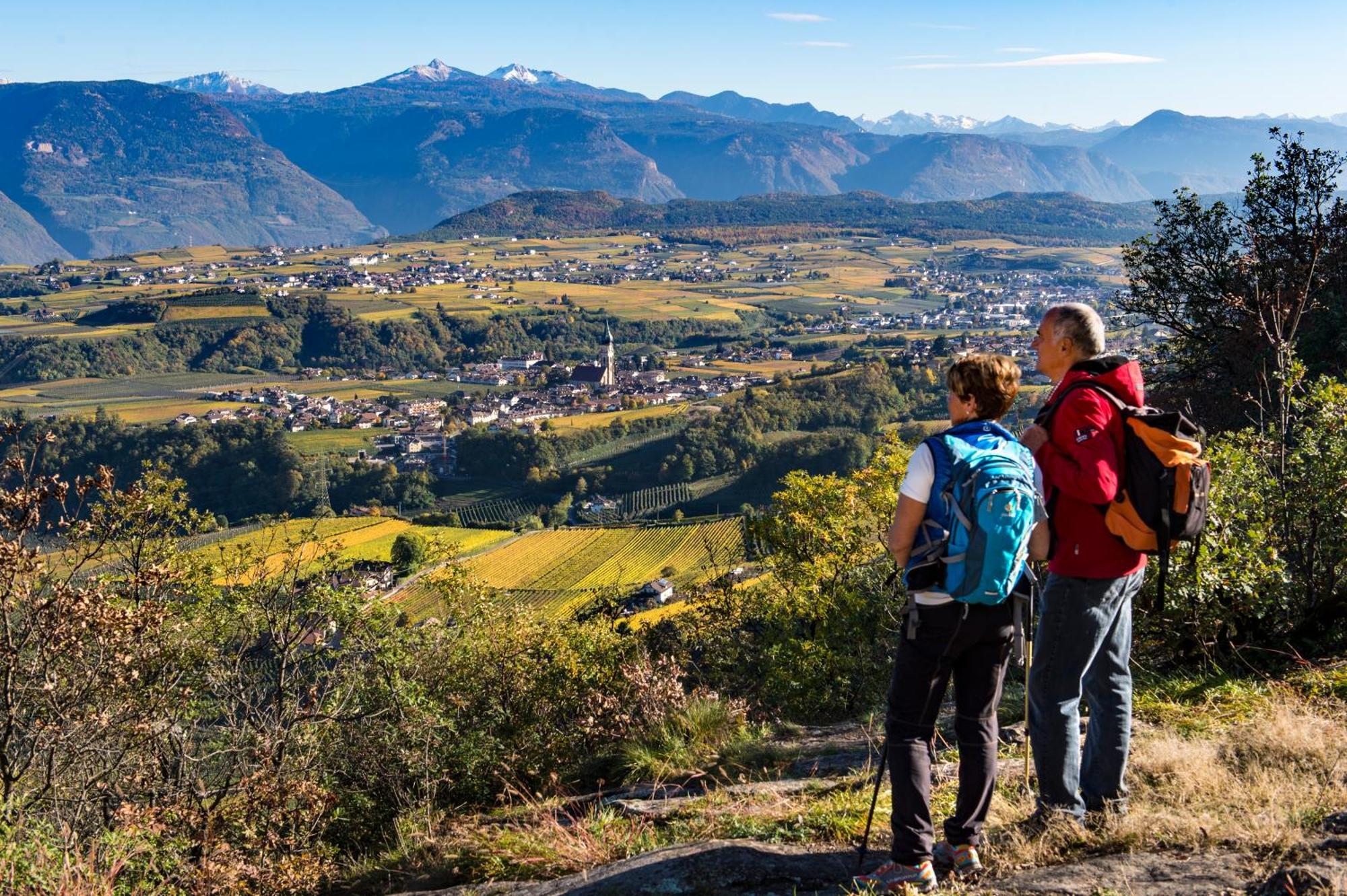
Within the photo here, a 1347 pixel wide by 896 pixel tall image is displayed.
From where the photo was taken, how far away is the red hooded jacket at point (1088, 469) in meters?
3.50

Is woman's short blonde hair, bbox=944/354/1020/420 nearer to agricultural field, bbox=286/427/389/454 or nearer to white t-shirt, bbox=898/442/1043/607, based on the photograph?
white t-shirt, bbox=898/442/1043/607

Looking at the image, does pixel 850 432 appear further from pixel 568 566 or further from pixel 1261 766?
pixel 1261 766

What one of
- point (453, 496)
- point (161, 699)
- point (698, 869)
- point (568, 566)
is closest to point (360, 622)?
point (161, 699)

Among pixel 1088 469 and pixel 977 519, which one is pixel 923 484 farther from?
pixel 1088 469

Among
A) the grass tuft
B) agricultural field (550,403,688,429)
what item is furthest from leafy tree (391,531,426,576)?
agricultural field (550,403,688,429)

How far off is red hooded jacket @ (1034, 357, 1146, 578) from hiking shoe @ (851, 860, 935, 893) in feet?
3.80

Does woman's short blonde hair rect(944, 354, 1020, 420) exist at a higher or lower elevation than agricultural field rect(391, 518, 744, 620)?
higher

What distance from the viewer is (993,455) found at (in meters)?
3.34

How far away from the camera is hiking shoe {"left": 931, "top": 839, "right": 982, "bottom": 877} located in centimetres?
344

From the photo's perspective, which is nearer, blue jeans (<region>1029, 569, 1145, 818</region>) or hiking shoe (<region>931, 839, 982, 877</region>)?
hiking shoe (<region>931, 839, 982, 877</region>)

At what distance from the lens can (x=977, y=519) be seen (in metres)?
3.31

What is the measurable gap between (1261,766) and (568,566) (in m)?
36.8

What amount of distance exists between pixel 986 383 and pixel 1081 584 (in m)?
0.85

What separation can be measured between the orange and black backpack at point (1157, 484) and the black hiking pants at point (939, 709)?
1.75ft
